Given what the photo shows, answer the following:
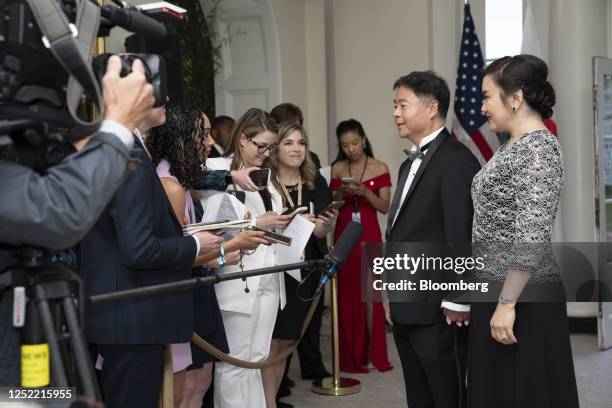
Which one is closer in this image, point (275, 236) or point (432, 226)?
point (275, 236)

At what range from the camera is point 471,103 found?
257 inches

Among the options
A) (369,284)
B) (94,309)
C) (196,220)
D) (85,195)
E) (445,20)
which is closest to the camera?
(85,195)

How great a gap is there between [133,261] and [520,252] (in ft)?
3.93

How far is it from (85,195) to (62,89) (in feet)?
0.73

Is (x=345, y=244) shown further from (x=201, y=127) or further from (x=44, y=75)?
(x=44, y=75)

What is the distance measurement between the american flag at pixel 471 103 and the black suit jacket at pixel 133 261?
4.56 m

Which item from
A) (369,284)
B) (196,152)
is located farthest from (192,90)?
(196,152)

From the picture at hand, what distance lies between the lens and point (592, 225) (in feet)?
20.5

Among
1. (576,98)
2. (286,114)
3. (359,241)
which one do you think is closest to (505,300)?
(286,114)

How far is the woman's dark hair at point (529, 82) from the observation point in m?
2.55

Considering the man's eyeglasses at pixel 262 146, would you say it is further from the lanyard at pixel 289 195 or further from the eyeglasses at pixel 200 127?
the eyeglasses at pixel 200 127

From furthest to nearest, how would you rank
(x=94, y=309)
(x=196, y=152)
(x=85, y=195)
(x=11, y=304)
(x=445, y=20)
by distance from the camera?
1. (x=445, y=20)
2. (x=196, y=152)
3. (x=94, y=309)
4. (x=11, y=304)
5. (x=85, y=195)

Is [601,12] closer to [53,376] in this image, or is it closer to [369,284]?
[369,284]

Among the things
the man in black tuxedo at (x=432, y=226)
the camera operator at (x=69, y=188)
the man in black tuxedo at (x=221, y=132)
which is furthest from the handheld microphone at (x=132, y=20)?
the man in black tuxedo at (x=221, y=132)
